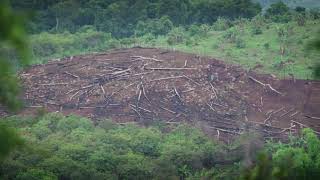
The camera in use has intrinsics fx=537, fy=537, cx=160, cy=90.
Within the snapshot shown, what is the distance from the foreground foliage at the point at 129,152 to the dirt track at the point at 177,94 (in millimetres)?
846

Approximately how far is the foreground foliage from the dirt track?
846mm

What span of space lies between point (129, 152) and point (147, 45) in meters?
6.93

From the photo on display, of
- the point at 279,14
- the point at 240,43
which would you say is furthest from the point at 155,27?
the point at 279,14

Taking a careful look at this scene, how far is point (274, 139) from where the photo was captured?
10.2 meters

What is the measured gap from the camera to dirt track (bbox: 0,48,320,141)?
11.1 m

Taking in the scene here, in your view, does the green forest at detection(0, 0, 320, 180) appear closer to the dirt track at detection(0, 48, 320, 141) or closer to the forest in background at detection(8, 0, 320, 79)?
the forest in background at detection(8, 0, 320, 79)

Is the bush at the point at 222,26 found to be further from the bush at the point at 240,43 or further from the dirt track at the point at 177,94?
the dirt track at the point at 177,94

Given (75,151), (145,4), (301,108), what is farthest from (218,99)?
(145,4)

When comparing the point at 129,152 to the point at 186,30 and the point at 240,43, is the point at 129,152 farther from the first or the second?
the point at 186,30

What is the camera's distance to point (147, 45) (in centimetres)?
1555

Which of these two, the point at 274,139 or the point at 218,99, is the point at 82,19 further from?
the point at 274,139

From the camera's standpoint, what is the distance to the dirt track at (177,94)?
36.3 ft

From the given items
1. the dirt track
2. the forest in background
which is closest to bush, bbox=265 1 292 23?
the forest in background

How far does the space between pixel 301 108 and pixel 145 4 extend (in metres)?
10.2
